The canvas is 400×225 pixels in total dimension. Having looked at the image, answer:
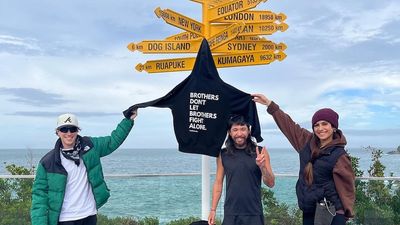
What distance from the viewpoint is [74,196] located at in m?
4.12

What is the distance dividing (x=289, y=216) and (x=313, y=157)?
199cm

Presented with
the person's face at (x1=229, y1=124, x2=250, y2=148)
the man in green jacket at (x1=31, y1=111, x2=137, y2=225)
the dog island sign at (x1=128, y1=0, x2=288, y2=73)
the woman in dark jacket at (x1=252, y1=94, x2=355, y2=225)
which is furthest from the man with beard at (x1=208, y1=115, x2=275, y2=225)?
the man in green jacket at (x1=31, y1=111, x2=137, y2=225)

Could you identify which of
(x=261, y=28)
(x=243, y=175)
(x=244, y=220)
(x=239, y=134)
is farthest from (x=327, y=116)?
(x=261, y=28)

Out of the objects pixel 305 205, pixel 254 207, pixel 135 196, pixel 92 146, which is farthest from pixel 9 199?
pixel 305 205

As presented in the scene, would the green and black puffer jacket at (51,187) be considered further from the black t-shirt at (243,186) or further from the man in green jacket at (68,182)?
the black t-shirt at (243,186)

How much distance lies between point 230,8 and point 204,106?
107cm

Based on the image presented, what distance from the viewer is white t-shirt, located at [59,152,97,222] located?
410 centimetres

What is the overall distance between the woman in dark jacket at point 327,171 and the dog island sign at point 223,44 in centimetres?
119

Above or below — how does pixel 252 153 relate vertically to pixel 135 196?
above

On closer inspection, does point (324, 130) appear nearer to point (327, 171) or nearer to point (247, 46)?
point (327, 171)

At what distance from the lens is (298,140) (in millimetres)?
4445

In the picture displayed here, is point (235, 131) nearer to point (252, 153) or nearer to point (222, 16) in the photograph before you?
point (252, 153)

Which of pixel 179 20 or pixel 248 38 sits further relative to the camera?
pixel 248 38

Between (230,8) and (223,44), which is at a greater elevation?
(230,8)
